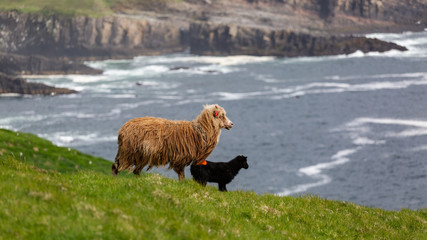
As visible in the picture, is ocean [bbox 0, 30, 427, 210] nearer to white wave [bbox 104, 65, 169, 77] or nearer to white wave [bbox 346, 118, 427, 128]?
white wave [bbox 346, 118, 427, 128]

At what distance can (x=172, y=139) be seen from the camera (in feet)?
50.2

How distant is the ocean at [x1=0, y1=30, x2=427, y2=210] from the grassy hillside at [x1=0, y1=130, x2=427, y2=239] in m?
8.74

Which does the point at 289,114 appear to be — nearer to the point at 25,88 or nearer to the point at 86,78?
the point at 25,88

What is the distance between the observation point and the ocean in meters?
55.2

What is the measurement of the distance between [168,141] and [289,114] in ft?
238

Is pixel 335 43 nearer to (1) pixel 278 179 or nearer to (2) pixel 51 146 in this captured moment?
(1) pixel 278 179

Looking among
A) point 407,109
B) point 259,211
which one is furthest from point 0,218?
point 407,109

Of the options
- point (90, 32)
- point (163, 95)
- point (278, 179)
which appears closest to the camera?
point (278, 179)

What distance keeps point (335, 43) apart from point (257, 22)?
43909mm

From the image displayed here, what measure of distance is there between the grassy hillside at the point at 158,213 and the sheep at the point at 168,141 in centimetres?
124

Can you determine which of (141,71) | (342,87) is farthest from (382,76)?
(141,71)

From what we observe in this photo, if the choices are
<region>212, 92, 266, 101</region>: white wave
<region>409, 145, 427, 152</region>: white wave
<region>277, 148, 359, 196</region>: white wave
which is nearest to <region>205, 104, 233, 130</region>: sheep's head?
<region>277, 148, 359, 196</region>: white wave

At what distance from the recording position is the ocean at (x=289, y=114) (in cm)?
5516

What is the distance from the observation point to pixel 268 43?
167250 millimetres
